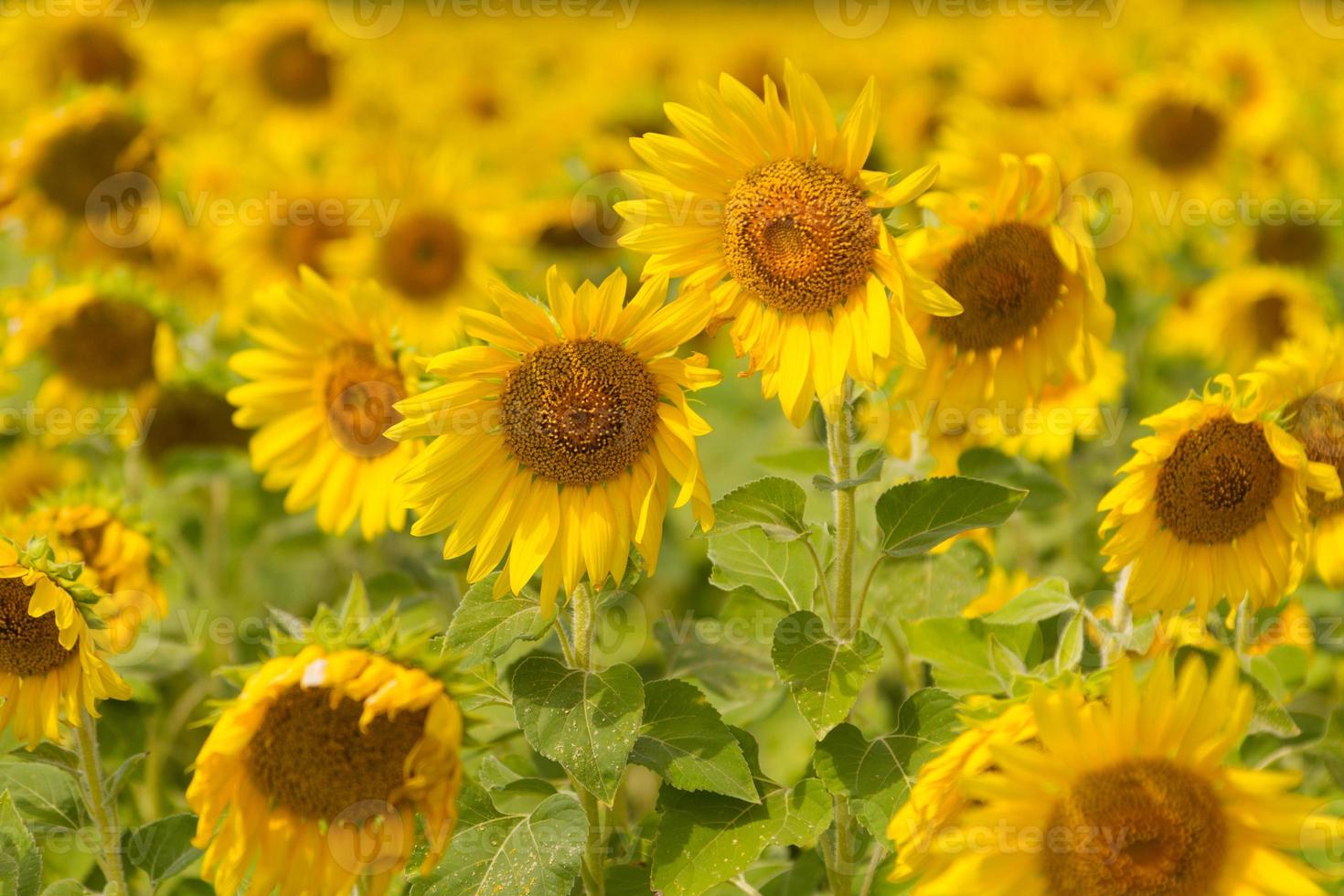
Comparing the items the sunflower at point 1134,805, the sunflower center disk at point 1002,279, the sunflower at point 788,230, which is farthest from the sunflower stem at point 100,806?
the sunflower center disk at point 1002,279

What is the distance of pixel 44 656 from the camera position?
1.69 metres

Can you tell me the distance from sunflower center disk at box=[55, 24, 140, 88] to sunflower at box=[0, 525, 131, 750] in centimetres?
290

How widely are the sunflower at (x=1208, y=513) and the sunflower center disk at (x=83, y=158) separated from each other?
2759mm

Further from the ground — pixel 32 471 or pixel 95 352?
pixel 95 352

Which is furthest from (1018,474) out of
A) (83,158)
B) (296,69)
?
(296,69)

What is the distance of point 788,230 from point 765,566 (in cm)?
54

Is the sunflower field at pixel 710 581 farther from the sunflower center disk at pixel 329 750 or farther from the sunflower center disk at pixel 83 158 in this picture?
the sunflower center disk at pixel 83 158

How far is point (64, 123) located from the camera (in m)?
3.27

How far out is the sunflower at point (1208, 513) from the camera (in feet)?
5.55

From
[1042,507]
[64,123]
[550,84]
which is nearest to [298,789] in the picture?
[1042,507]

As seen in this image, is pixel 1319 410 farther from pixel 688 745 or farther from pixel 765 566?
pixel 688 745

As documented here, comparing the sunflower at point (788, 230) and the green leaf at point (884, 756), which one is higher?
the sunflower at point (788, 230)

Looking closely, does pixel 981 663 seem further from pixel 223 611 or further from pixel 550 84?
pixel 550 84

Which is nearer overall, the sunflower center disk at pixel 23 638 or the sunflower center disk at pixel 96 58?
the sunflower center disk at pixel 23 638
